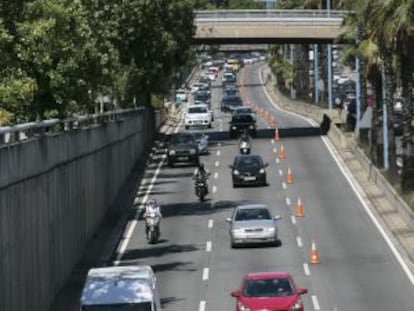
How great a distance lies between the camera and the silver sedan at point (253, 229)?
43.9 m

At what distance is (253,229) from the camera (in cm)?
4391

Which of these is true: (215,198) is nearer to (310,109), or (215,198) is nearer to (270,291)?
(270,291)

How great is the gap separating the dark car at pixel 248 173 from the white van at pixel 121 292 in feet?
112

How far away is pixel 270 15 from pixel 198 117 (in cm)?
1585

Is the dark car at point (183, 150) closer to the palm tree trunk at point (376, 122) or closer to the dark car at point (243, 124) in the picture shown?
the palm tree trunk at point (376, 122)

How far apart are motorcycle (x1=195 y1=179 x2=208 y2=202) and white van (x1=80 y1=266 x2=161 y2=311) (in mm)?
29752

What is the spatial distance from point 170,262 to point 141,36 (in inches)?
1468

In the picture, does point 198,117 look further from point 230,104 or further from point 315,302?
point 315,302

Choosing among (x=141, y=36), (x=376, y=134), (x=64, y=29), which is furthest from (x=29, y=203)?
(x=141, y=36)

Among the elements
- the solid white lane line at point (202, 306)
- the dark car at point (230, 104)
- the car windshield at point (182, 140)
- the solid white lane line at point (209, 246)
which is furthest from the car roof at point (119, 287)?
the dark car at point (230, 104)

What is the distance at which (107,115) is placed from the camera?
56.6 metres

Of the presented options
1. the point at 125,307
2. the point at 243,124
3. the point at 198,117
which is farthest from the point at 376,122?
the point at 125,307

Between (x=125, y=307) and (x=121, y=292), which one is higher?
(x=121, y=292)

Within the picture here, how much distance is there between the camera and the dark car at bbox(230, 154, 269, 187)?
200ft
